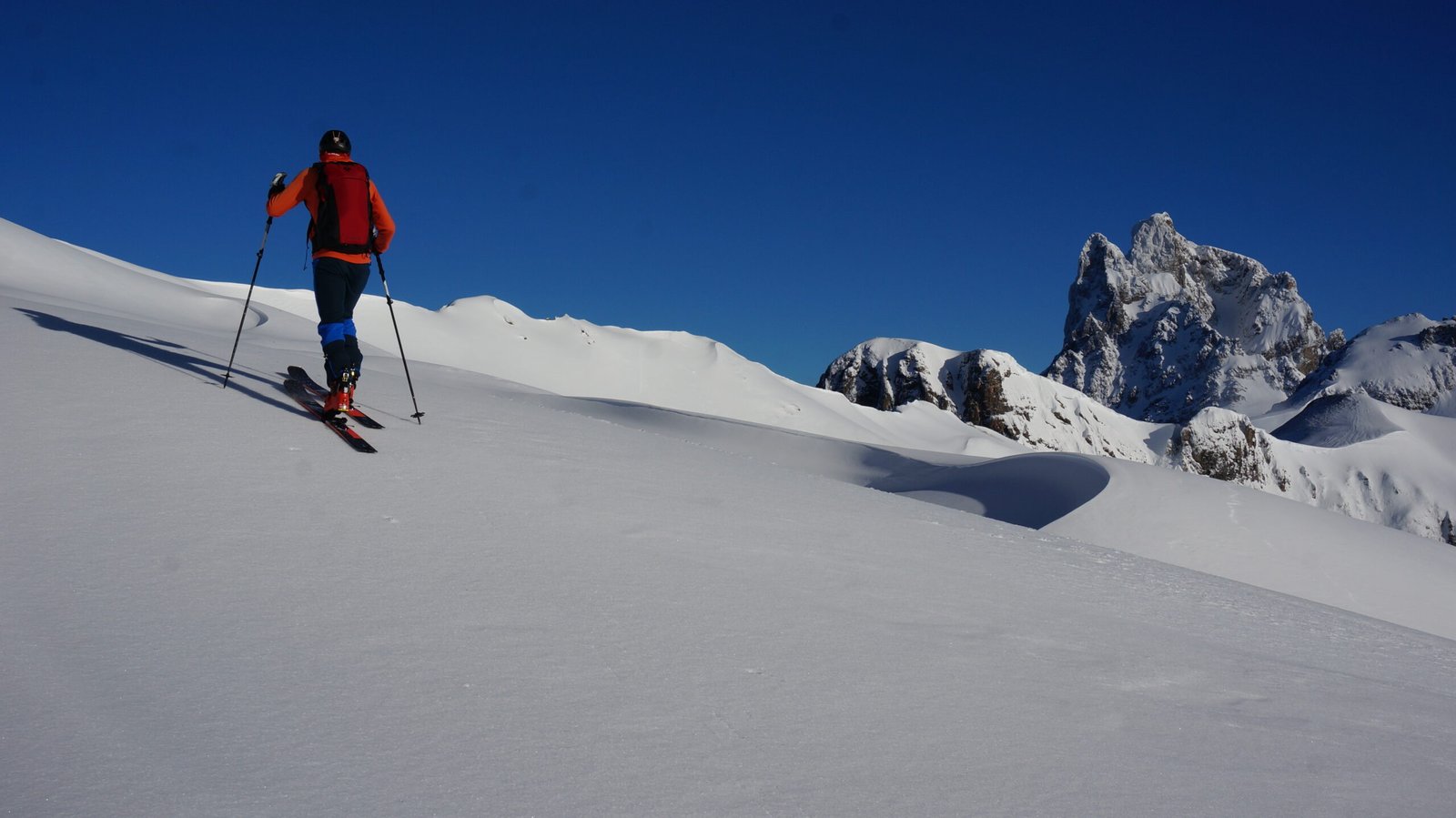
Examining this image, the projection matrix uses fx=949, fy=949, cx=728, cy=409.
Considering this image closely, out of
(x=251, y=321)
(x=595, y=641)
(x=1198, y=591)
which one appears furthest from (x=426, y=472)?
(x=251, y=321)

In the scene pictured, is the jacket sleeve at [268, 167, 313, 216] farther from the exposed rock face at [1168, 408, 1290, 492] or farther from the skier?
the exposed rock face at [1168, 408, 1290, 492]

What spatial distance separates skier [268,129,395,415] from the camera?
6.27 m

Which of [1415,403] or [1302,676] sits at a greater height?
[1415,403]

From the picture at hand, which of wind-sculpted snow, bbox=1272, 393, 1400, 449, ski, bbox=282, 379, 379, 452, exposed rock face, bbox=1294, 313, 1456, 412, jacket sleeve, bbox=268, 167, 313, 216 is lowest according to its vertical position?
ski, bbox=282, 379, 379, 452

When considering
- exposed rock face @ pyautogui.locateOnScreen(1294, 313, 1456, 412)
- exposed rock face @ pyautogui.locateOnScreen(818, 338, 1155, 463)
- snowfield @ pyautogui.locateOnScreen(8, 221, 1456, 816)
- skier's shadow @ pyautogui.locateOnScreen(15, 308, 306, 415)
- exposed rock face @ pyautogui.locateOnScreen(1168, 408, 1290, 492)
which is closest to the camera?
snowfield @ pyautogui.locateOnScreen(8, 221, 1456, 816)

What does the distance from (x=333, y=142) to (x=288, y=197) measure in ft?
1.68

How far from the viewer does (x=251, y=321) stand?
15102 millimetres

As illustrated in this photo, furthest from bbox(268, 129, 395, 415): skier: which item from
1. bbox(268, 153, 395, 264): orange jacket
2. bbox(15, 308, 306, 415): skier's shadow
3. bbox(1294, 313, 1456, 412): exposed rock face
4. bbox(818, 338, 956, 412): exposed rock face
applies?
bbox(1294, 313, 1456, 412): exposed rock face

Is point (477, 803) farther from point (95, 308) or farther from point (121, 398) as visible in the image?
point (95, 308)

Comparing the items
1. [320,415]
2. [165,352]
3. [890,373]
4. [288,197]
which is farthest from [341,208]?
[890,373]

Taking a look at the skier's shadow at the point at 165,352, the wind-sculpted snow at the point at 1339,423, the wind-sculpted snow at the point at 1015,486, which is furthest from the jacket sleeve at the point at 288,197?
the wind-sculpted snow at the point at 1339,423

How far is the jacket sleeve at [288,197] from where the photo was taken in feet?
20.4

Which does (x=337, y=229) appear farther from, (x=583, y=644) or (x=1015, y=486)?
(x=1015, y=486)

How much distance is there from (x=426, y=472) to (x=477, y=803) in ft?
11.2
